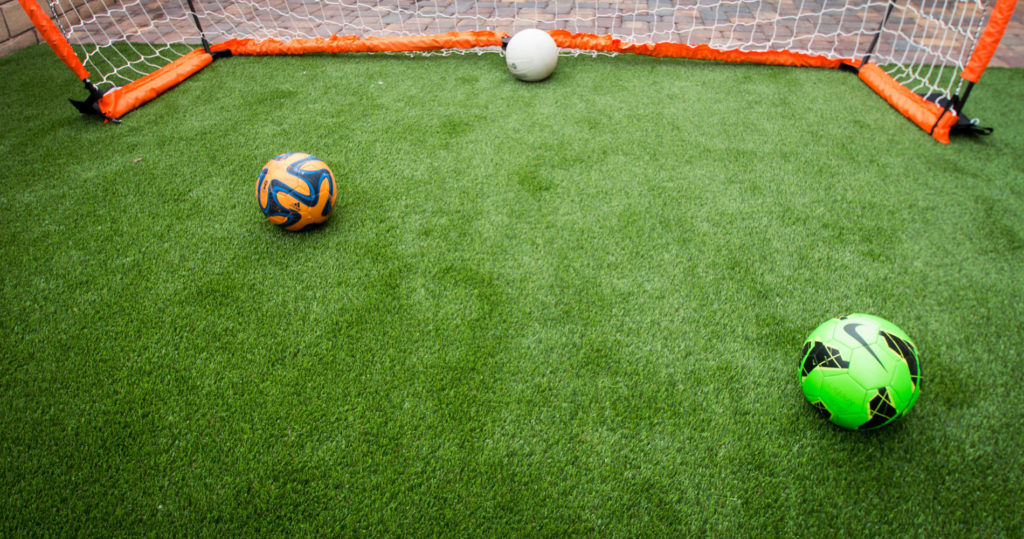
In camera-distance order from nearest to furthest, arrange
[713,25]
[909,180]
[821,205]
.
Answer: [821,205] → [909,180] → [713,25]

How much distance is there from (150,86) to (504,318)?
12.2 ft

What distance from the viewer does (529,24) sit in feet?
16.6

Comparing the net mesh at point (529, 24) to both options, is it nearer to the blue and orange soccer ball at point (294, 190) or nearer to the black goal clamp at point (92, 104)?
the black goal clamp at point (92, 104)

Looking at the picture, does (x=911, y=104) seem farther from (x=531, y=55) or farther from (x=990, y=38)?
(x=531, y=55)

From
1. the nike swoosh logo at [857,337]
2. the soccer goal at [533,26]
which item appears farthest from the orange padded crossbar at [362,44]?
the nike swoosh logo at [857,337]

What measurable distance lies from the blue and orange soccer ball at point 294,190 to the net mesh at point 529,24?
2.99 metres

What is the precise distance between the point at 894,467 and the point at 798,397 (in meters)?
0.35

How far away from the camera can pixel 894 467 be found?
1.64m

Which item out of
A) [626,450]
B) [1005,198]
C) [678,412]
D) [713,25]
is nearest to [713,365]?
[678,412]

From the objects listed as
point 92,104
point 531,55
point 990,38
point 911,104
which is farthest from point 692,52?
point 92,104

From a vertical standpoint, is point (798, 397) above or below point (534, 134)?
below

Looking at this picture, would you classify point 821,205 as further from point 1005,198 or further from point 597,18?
point 597,18

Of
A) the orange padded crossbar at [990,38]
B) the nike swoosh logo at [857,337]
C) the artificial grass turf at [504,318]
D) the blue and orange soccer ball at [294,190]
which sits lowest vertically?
the artificial grass turf at [504,318]

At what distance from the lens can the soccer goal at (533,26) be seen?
3.75 metres
